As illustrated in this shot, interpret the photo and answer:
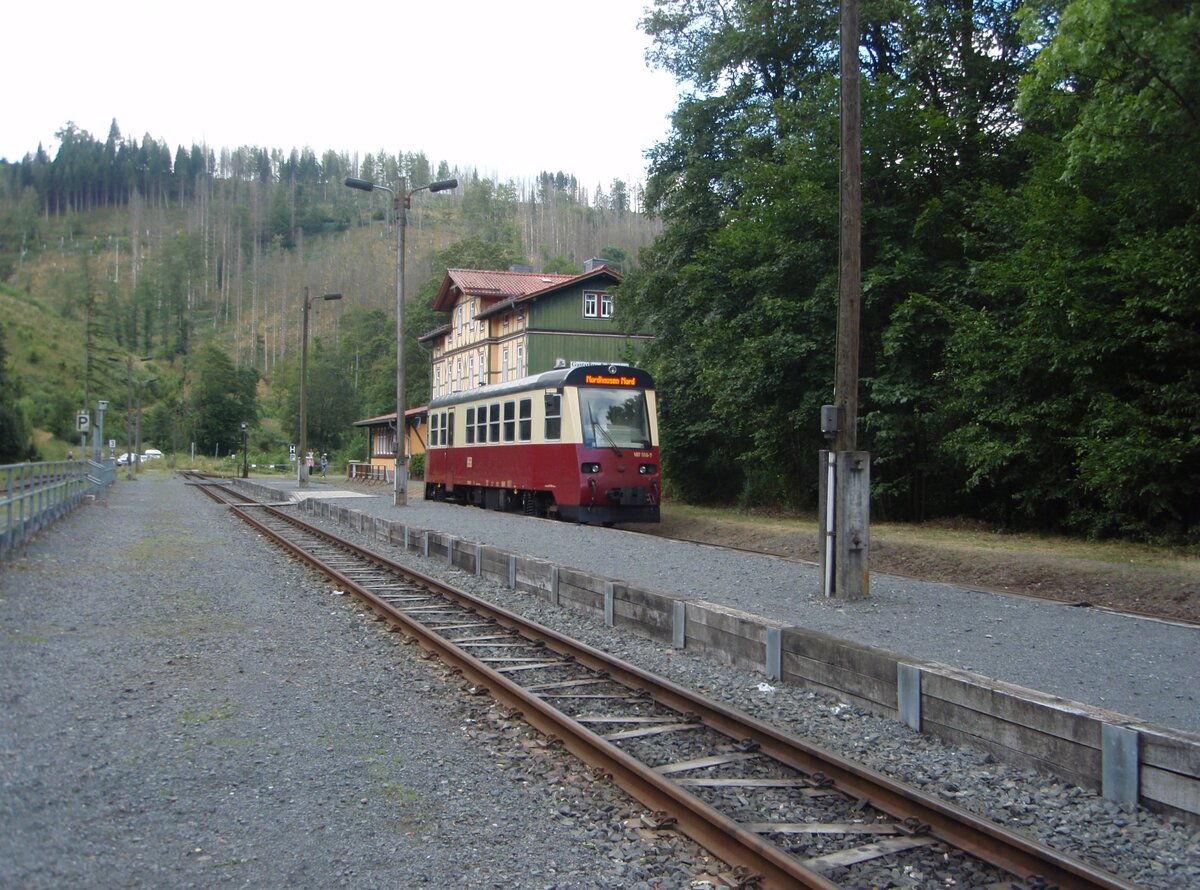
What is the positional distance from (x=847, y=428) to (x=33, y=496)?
12638 mm

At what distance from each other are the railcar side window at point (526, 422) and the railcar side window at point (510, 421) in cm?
35

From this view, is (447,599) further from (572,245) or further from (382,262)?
(382,262)

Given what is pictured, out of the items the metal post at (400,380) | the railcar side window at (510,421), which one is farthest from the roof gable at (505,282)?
the railcar side window at (510,421)

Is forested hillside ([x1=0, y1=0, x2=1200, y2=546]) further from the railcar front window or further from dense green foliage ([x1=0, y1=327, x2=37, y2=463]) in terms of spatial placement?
dense green foliage ([x1=0, y1=327, x2=37, y2=463])

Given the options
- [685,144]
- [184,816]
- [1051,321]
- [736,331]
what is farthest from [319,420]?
[184,816]

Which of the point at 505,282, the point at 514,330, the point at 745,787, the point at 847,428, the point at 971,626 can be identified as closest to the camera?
the point at 745,787

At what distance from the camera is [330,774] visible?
527cm

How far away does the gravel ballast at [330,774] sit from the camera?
13.6 ft

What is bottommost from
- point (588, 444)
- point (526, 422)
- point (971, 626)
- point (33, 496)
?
point (971, 626)

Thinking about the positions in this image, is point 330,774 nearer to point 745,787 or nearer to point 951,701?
point 745,787

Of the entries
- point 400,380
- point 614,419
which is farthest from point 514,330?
point 614,419

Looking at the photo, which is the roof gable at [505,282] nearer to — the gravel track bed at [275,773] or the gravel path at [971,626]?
the gravel path at [971,626]

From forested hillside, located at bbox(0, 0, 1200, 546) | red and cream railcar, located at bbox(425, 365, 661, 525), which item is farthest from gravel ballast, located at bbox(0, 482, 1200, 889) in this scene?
red and cream railcar, located at bbox(425, 365, 661, 525)

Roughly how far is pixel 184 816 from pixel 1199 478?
1389 cm
